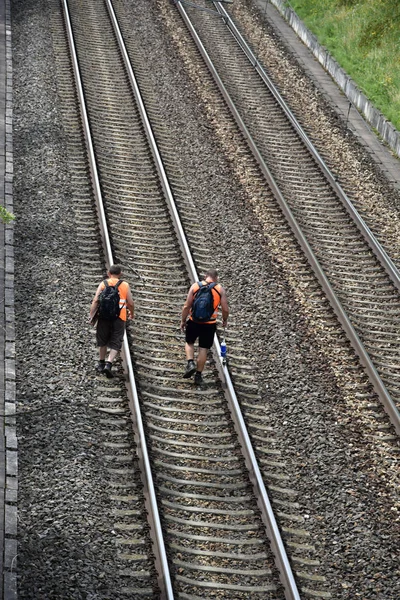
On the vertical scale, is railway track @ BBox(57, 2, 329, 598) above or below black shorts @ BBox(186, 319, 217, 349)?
below

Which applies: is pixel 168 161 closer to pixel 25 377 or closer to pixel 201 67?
pixel 201 67

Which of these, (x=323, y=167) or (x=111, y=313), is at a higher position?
(x=111, y=313)

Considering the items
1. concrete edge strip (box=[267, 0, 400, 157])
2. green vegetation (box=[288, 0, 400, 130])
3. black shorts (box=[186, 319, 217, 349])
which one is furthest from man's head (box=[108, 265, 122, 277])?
green vegetation (box=[288, 0, 400, 130])

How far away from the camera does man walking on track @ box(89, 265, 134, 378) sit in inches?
470

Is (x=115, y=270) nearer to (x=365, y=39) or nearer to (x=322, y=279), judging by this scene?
(x=322, y=279)

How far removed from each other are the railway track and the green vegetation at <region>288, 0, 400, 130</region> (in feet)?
26.2

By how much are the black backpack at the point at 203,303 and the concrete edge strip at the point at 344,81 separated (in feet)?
34.6

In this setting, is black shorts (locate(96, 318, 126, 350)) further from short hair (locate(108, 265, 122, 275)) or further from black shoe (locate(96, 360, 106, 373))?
short hair (locate(108, 265, 122, 275))

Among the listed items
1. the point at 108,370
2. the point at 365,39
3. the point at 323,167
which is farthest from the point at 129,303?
the point at 365,39

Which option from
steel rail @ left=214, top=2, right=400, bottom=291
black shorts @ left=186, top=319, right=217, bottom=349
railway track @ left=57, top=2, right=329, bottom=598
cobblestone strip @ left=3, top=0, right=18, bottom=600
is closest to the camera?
cobblestone strip @ left=3, top=0, right=18, bottom=600

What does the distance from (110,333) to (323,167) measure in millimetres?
8648

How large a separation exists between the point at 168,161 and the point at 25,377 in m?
8.22

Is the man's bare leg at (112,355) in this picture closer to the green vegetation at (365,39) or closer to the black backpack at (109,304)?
the black backpack at (109,304)

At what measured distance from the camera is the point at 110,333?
12195 mm
